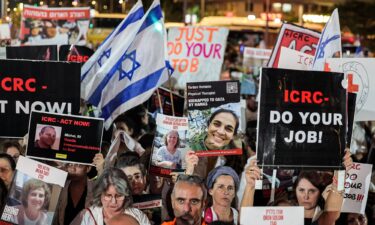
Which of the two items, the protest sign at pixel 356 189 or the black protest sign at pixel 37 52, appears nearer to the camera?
the protest sign at pixel 356 189

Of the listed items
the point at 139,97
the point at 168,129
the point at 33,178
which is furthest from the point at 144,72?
the point at 33,178

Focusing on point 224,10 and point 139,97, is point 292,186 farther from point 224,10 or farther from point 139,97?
point 224,10

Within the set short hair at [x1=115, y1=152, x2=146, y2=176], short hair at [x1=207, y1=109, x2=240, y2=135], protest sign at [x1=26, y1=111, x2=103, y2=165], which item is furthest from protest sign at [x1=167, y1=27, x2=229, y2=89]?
protest sign at [x1=26, y1=111, x2=103, y2=165]

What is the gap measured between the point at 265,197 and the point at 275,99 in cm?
90

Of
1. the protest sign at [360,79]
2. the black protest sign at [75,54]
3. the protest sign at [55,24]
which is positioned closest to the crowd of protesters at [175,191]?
the protest sign at [360,79]

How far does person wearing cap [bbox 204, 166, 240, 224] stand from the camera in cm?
652

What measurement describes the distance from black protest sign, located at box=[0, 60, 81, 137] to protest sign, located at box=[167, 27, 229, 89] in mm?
4667

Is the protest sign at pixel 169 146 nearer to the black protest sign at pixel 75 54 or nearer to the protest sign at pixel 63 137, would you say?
the protest sign at pixel 63 137

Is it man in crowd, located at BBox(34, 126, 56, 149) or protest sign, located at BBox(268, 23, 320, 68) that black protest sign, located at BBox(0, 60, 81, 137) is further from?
protest sign, located at BBox(268, 23, 320, 68)

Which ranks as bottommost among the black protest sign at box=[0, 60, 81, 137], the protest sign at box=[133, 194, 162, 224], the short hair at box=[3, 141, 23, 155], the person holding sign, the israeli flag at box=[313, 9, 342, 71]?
the protest sign at box=[133, 194, 162, 224]

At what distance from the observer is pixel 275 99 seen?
6.29m

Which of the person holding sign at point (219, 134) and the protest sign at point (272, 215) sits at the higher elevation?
the person holding sign at point (219, 134)

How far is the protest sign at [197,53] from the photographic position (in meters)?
11.9

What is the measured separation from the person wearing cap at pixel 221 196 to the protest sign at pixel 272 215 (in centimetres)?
60
